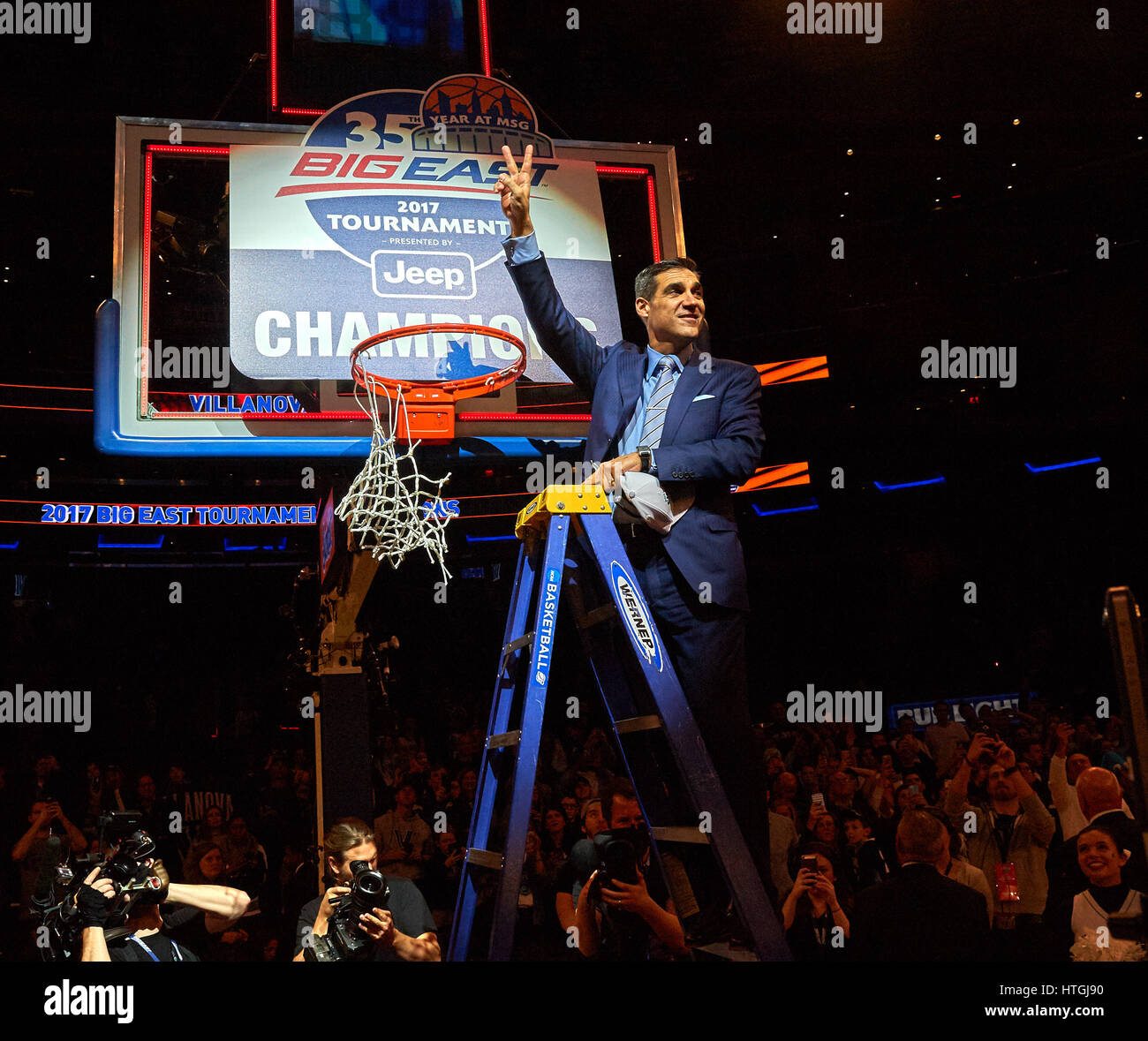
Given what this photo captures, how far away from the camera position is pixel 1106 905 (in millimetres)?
4941

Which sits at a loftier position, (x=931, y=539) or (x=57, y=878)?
(x=931, y=539)

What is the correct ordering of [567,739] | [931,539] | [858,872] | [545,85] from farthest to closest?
1. [931,539]
2. [567,739]
3. [545,85]
4. [858,872]

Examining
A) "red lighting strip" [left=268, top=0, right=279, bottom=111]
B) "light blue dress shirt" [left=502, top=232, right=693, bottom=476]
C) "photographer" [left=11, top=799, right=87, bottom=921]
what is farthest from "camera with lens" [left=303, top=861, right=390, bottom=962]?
"photographer" [left=11, top=799, right=87, bottom=921]

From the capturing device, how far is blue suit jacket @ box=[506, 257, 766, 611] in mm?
3896

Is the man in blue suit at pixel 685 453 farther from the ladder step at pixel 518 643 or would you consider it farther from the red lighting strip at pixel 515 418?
the red lighting strip at pixel 515 418

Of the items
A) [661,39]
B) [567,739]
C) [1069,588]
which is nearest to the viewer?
[661,39]

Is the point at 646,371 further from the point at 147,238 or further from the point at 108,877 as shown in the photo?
the point at 147,238

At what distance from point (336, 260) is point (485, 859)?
3451mm

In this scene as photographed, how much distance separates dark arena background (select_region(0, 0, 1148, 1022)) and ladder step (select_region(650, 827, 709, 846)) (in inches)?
0.8

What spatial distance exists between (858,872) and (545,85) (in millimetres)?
7663

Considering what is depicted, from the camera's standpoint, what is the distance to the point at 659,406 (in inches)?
167

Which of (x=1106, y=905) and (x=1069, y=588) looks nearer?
(x=1106, y=905)
